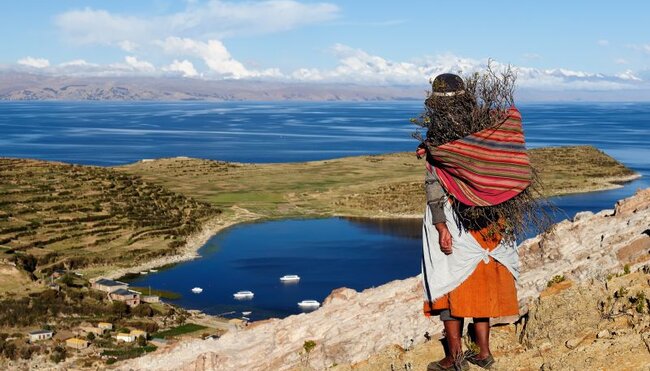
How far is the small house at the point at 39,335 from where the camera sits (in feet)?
122

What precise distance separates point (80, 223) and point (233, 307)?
32.3 m

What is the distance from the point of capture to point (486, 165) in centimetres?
861

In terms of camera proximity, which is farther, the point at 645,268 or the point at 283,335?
the point at 283,335

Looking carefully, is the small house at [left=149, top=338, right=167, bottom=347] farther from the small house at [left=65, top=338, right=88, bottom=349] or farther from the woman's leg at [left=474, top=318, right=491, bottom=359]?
the woman's leg at [left=474, top=318, right=491, bottom=359]

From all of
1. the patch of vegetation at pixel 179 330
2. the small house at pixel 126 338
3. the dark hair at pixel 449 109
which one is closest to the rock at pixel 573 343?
the dark hair at pixel 449 109

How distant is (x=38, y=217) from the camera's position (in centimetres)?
7681

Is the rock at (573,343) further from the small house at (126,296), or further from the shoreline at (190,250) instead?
the shoreline at (190,250)

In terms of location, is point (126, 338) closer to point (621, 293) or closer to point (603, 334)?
point (621, 293)

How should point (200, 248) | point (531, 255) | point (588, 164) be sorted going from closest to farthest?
1. point (531, 255)
2. point (200, 248)
3. point (588, 164)

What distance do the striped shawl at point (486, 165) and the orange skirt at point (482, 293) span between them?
0.56 metres

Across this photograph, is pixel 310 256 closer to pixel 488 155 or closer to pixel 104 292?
pixel 104 292

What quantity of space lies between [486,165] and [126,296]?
4527cm

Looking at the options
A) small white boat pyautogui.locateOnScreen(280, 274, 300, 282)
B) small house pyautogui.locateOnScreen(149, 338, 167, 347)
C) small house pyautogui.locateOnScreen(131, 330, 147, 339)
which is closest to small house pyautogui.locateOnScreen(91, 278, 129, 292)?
small white boat pyautogui.locateOnScreen(280, 274, 300, 282)

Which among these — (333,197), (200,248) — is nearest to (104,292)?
(200,248)
